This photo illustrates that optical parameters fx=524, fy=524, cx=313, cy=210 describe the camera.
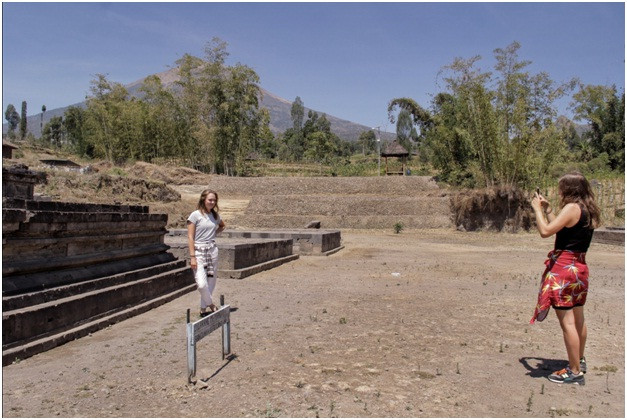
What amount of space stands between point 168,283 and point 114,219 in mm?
1184

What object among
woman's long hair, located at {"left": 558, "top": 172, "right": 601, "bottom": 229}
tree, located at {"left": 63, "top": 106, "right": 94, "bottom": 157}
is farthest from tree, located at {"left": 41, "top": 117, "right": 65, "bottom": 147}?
woman's long hair, located at {"left": 558, "top": 172, "right": 601, "bottom": 229}

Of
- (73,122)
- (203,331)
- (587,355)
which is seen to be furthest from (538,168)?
(73,122)

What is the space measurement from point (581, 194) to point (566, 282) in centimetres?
65

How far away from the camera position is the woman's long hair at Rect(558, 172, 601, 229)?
377cm

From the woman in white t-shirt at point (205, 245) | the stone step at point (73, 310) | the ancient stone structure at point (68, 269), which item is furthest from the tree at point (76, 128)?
the woman in white t-shirt at point (205, 245)

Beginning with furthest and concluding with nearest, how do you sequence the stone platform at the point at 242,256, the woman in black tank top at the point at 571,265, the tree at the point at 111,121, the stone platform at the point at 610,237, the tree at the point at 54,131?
the tree at the point at 54,131, the tree at the point at 111,121, the stone platform at the point at 610,237, the stone platform at the point at 242,256, the woman in black tank top at the point at 571,265

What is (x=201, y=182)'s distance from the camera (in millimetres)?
34625

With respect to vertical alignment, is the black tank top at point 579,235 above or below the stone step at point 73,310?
above

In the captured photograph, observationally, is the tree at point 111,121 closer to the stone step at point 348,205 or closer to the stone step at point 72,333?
the stone step at point 348,205

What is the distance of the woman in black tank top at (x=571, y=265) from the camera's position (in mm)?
3719

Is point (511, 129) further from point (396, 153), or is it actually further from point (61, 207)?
point (61, 207)

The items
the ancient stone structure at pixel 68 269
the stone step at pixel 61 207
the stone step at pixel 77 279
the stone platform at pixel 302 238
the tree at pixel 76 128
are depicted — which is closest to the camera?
the ancient stone structure at pixel 68 269

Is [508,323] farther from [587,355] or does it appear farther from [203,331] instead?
[203,331]

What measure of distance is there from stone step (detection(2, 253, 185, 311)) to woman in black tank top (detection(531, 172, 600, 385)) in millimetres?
4286
